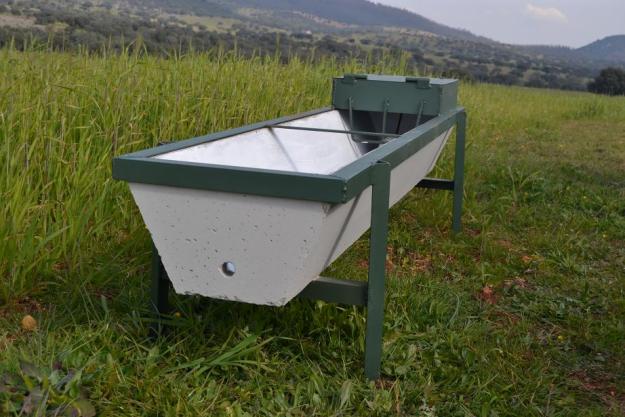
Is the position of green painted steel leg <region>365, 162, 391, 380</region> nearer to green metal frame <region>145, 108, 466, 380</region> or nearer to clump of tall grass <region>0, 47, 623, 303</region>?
green metal frame <region>145, 108, 466, 380</region>

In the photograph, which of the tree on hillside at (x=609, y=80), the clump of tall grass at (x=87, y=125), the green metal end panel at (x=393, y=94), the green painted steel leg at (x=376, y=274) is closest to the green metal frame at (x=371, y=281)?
the green painted steel leg at (x=376, y=274)

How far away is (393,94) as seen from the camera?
159 inches

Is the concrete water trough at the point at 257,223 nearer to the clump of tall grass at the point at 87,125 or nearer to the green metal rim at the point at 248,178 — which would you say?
the green metal rim at the point at 248,178

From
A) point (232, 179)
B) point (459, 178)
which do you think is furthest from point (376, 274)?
point (459, 178)

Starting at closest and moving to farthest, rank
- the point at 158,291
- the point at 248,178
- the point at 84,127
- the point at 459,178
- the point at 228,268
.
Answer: the point at 248,178 < the point at 228,268 < the point at 158,291 < the point at 84,127 < the point at 459,178

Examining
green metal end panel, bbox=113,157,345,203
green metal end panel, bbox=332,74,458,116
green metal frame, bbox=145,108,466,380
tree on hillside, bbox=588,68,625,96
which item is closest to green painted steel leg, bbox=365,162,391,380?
green metal frame, bbox=145,108,466,380

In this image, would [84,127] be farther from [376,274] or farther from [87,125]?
[376,274]

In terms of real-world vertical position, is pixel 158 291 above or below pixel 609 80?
above

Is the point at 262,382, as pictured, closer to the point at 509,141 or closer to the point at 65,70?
the point at 65,70

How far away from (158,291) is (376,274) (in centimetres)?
69

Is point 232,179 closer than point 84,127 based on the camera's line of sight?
Yes

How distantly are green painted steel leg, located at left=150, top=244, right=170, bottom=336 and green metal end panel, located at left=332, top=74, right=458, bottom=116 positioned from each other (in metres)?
2.00

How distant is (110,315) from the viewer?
2453mm

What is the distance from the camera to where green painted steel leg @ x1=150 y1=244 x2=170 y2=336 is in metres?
2.36
